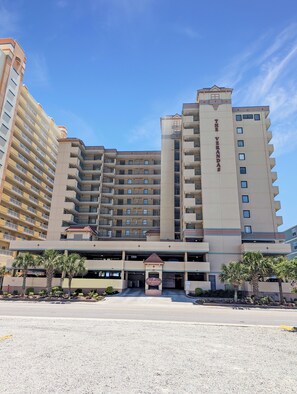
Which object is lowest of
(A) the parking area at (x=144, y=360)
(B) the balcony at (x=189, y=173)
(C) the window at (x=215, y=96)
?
(A) the parking area at (x=144, y=360)

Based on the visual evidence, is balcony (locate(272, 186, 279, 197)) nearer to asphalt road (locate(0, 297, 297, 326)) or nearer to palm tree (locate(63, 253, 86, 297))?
asphalt road (locate(0, 297, 297, 326))

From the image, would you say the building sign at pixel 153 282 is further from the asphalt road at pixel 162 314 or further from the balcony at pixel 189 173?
the balcony at pixel 189 173

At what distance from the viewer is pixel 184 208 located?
55.3m

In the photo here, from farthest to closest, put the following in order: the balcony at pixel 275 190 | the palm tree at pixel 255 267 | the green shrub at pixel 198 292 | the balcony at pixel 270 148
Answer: the balcony at pixel 270 148
the balcony at pixel 275 190
the green shrub at pixel 198 292
the palm tree at pixel 255 267

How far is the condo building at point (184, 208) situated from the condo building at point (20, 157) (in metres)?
8.99

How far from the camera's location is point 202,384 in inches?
333

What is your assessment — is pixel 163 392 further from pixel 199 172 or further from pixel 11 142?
pixel 11 142

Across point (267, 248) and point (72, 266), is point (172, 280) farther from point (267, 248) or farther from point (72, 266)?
point (72, 266)

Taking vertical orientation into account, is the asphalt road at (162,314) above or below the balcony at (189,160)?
below

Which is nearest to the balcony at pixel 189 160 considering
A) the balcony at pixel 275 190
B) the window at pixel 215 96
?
the window at pixel 215 96

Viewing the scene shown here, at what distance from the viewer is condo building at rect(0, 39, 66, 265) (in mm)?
60562

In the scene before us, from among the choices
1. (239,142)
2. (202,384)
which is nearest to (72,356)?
(202,384)

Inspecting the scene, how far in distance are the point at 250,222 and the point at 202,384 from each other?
160ft

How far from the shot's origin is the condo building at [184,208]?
48.8 m
